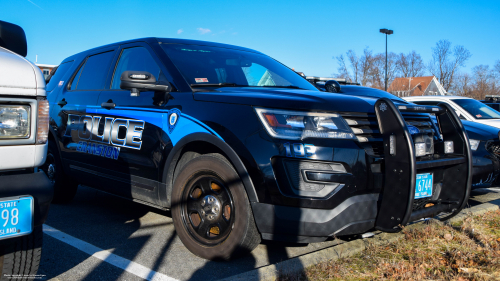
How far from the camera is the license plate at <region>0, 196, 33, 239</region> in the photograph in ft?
6.69

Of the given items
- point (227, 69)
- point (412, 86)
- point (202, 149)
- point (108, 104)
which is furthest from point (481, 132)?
point (412, 86)

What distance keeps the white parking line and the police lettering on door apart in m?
0.81

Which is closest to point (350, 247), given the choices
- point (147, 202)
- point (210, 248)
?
point (210, 248)

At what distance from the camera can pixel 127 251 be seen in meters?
3.48

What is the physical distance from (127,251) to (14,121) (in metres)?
1.62

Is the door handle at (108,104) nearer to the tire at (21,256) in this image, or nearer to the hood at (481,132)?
the tire at (21,256)

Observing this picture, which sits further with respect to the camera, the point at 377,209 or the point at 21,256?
the point at 377,209

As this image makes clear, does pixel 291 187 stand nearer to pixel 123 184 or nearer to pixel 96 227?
pixel 123 184

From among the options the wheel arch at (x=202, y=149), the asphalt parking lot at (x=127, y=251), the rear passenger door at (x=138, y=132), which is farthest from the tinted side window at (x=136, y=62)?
the asphalt parking lot at (x=127, y=251)

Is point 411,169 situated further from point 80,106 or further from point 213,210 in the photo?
point 80,106

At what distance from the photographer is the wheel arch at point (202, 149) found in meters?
2.83

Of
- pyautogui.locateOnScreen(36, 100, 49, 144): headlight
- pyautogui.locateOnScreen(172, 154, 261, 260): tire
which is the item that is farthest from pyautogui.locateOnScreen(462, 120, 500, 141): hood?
pyautogui.locateOnScreen(36, 100, 49, 144): headlight

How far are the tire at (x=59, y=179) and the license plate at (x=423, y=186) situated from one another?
3647mm

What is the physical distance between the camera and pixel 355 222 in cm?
274
